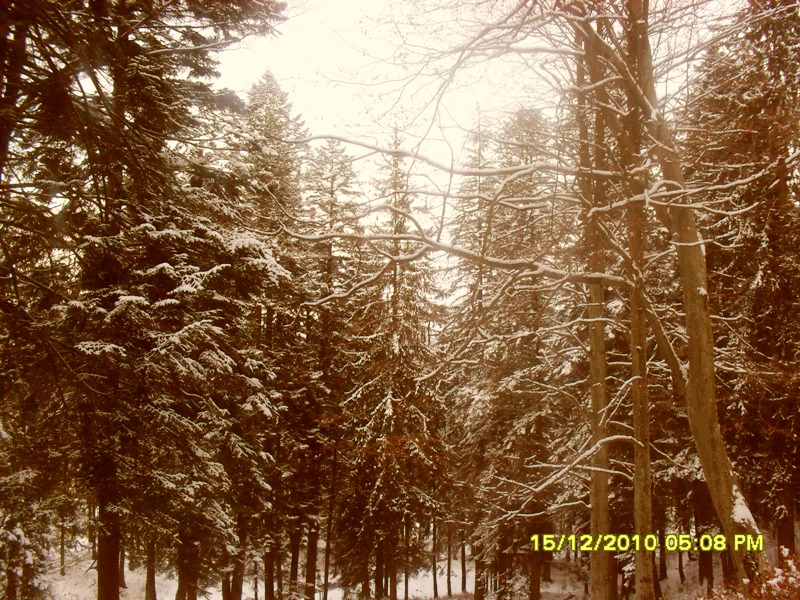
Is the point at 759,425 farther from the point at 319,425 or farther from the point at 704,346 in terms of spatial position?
the point at 319,425

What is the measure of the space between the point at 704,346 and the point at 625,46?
3535mm

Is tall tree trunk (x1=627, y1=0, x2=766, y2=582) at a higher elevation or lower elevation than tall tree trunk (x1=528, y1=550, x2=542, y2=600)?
higher

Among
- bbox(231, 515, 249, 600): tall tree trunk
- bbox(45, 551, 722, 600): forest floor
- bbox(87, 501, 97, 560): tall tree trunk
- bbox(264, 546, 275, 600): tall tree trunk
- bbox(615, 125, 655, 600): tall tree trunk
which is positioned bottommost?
bbox(45, 551, 722, 600): forest floor

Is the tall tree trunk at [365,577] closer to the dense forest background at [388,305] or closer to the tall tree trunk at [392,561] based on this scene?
the dense forest background at [388,305]

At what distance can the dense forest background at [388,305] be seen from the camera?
196 inches

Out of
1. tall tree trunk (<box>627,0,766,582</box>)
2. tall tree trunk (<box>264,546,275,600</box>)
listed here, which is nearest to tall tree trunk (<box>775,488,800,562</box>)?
tall tree trunk (<box>627,0,766,582</box>)

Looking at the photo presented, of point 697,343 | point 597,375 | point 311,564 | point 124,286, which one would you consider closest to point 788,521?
point 597,375

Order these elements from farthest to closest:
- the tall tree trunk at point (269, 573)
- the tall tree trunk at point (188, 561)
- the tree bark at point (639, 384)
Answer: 1. the tall tree trunk at point (269, 573)
2. the tall tree trunk at point (188, 561)
3. the tree bark at point (639, 384)

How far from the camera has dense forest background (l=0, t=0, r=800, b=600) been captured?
4984 mm

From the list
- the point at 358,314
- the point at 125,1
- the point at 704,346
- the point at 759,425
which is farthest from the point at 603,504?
the point at 358,314

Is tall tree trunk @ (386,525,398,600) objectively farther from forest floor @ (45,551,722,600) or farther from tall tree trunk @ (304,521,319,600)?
forest floor @ (45,551,722,600)

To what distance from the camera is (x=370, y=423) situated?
16531 mm

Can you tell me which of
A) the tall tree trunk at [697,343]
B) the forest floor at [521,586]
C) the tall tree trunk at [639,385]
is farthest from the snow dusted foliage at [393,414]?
the tall tree trunk at [697,343]

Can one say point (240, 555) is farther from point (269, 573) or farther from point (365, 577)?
point (365, 577)
